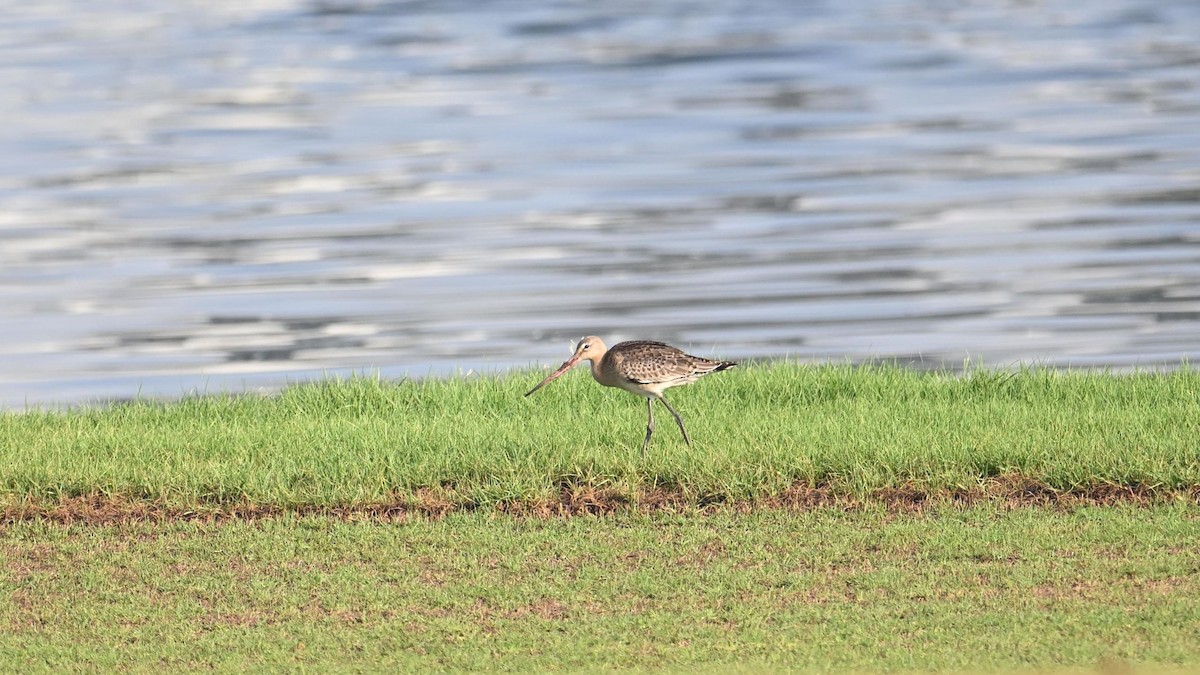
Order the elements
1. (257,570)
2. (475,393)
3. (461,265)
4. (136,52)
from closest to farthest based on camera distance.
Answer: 1. (257,570)
2. (475,393)
3. (461,265)
4. (136,52)

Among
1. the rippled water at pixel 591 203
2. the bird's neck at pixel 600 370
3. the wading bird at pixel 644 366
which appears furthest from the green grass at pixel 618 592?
the rippled water at pixel 591 203

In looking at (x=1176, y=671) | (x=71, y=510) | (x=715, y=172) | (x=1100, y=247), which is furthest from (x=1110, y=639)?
(x=715, y=172)

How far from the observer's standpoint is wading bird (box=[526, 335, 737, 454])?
11531mm

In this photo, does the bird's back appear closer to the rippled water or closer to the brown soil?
the brown soil

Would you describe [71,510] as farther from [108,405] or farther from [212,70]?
[212,70]

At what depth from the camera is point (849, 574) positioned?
953 cm

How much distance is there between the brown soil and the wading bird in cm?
64

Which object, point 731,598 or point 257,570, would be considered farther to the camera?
point 257,570

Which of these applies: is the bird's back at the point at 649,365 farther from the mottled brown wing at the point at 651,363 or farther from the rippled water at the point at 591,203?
the rippled water at the point at 591,203

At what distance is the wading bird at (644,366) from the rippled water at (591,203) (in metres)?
3.82

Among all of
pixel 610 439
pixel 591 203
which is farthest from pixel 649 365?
pixel 591 203

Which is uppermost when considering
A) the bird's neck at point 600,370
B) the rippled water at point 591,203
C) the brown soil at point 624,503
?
the bird's neck at point 600,370

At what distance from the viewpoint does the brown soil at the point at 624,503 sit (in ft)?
35.4

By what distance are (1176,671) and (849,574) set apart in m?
1.85
